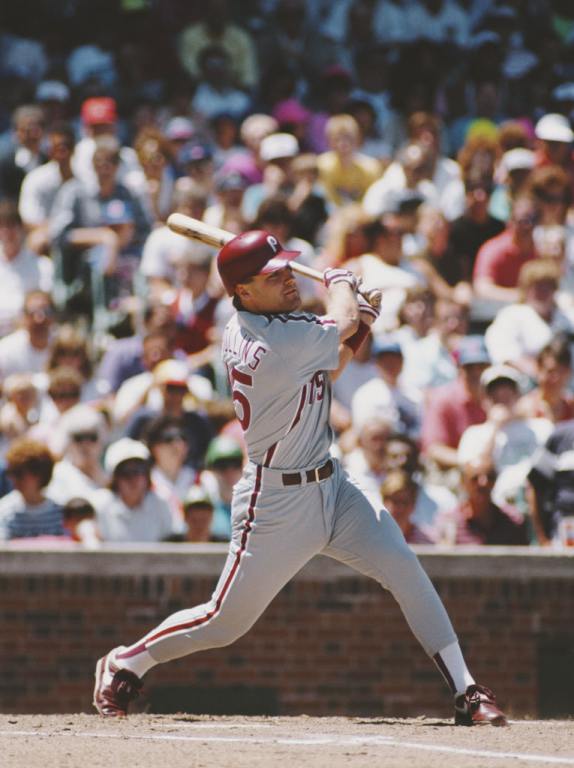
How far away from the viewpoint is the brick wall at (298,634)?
952 cm

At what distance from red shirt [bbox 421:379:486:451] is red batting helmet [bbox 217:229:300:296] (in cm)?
433

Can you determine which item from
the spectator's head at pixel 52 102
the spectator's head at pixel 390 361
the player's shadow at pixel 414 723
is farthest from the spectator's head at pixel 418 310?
the player's shadow at pixel 414 723

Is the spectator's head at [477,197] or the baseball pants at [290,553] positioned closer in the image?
the baseball pants at [290,553]

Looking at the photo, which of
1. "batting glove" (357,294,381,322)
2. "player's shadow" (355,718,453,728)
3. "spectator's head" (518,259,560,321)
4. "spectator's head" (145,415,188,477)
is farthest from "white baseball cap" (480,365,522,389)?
"batting glove" (357,294,381,322)

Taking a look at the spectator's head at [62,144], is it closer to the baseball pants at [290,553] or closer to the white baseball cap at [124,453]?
the white baseball cap at [124,453]

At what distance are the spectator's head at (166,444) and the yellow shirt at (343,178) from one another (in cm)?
380

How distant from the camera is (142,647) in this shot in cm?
704

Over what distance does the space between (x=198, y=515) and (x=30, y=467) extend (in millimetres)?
941

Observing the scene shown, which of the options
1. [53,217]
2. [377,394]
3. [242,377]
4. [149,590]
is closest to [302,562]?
[242,377]

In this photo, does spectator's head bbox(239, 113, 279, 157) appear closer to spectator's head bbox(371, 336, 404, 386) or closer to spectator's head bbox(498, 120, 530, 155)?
spectator's head bbox(498, 120, 530, 155)

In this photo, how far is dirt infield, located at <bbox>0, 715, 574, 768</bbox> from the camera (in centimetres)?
594

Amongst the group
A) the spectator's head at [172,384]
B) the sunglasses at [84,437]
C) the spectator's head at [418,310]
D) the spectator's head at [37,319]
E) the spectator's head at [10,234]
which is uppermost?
the spectator's head at [10,234]

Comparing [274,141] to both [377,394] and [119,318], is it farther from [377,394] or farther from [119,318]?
[377,394]

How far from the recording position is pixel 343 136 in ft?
44.4
